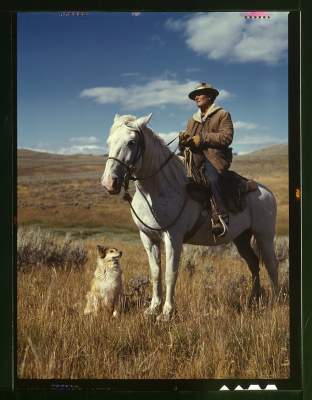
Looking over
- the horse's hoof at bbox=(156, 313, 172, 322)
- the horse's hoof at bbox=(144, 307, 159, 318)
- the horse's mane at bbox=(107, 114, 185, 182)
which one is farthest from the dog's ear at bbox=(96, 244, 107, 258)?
the horse's mane at bbox=(107, 114, 185, 182)

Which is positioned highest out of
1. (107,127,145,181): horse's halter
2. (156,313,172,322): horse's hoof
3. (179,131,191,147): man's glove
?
(179,131,191,147): man's glove

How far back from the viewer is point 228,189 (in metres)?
4.84

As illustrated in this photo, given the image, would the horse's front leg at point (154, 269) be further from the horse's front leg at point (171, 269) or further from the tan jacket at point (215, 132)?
the tan jacket at point (215, 132)

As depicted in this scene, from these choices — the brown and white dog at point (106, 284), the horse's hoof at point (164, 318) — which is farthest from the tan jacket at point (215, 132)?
the horse's hoof at point (164, 318)

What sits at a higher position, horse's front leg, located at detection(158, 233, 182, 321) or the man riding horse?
the man riding horse

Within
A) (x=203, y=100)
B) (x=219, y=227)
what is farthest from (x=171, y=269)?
(x=203, y=100)

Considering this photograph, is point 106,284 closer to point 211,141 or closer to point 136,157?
point 136,157

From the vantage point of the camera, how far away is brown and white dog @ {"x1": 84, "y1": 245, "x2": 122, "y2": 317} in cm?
482

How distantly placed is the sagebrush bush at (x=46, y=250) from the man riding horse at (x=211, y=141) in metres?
1.23

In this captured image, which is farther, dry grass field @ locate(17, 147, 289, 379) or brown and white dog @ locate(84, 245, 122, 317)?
brown and white dog @ locate(84, 245, 122, 317)

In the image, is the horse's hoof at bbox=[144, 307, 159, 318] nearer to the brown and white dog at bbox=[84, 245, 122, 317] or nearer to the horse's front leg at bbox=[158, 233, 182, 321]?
the horse's front leg at bbox=[158, 233, 182, 321]

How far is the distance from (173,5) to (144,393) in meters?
3.26

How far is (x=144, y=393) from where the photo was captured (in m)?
4.66

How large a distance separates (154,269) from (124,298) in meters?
0.36
